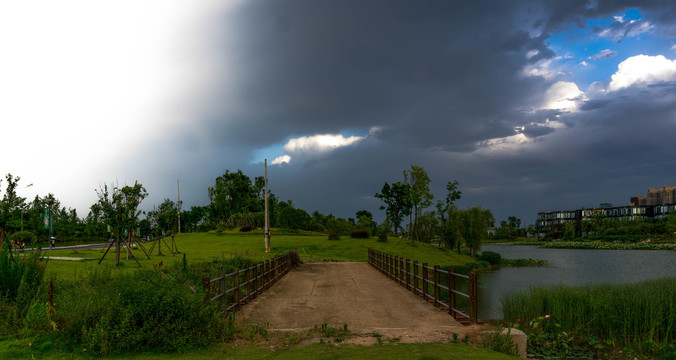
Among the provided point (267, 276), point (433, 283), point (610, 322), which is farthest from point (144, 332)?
point (610, 322)

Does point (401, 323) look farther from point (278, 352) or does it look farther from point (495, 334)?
point (278, 352)

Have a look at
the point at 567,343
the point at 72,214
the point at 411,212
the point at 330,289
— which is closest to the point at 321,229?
the point at 411,212

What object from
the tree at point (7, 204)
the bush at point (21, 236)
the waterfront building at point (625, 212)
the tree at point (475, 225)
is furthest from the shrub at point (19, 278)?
the waterfront building at point (625, 212)

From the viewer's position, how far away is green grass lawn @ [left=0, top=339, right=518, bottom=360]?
7.27m

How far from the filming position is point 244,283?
13148 mm

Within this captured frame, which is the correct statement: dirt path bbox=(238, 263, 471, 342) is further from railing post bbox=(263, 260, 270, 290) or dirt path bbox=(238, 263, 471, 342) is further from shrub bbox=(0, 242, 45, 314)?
shrub bbox=(0, 242, 45, 314)

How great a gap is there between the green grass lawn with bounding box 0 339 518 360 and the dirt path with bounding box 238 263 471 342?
2.81ft

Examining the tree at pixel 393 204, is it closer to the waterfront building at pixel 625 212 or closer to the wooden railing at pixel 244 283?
the wooden railing at pixel 244 283

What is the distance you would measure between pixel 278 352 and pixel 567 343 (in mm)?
8011

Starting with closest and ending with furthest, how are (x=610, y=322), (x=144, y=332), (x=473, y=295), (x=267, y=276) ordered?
(x=144, y=332), (x=473, y=295), (x=610, y=322), (x=267, y=276)

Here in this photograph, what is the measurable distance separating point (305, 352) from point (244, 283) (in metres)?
5.98

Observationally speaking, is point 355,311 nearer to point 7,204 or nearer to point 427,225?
point 7,204

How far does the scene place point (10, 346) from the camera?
327 inches

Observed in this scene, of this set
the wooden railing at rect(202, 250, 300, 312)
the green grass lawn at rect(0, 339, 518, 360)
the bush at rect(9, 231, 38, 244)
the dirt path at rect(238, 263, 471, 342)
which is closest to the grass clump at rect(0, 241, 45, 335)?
the green grass lawn at rect(0, 339, 518, 360)
